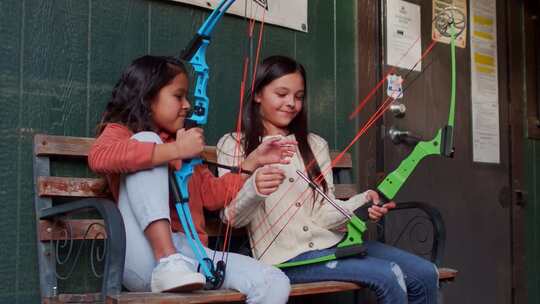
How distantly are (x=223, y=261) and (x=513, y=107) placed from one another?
2259mm

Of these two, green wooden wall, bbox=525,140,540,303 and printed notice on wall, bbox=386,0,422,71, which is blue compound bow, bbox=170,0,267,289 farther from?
green wooden wall, bbox=525,140,540,303

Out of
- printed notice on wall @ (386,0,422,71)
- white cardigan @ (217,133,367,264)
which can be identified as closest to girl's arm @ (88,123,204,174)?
white cardigan @ (217,133,367,264)

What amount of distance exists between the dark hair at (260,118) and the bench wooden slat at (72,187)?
1.58 ft

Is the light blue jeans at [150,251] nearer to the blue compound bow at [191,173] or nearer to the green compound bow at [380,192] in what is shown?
the blue compound bow at [191,173]

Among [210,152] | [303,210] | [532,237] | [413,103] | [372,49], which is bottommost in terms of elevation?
[532,237]

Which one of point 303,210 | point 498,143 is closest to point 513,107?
point 498,143

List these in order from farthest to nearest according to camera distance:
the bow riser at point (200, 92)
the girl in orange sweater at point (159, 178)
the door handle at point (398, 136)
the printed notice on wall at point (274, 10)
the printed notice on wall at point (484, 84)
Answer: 1. the printed notice on wall at point (484, 84)
2. the door handle at point (398, 136)
3. the printed notice on wall at point (274, 10)
4. the bow riser at point (200, 92)
5. the girl in orange sweater at point (159, 178)

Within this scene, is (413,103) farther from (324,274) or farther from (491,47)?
(324,274)

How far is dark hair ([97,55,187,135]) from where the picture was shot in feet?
6.29

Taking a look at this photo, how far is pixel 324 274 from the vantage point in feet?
6.58

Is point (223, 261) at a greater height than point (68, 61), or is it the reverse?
point (68, 61)

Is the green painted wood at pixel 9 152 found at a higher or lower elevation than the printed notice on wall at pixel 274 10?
lower

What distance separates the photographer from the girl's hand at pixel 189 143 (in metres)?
1.69

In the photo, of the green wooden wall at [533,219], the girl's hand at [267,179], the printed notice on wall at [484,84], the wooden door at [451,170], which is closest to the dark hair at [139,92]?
the girl's hand at [267,179]
